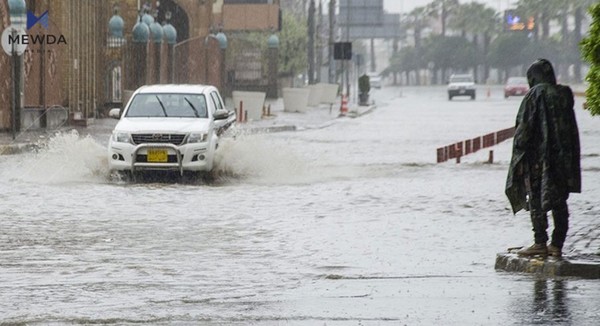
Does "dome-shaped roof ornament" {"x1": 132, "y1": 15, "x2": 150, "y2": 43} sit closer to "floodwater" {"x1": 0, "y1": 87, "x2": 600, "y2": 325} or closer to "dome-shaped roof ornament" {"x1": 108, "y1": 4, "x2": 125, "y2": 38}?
"dome-shaped roof ornament" {"x1": 108, "y1": 4, "x2": 125, "y2": 38}

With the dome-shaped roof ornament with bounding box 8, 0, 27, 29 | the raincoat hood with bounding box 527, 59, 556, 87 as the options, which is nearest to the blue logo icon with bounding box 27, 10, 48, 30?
the dome-shaped roof ornament with bounding box 8, 0, 27, 29

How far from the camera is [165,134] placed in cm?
2342

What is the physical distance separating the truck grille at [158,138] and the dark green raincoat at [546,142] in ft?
36.7

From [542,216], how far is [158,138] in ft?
37.1

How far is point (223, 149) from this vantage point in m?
24.8

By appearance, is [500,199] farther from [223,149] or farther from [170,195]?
[223,149]

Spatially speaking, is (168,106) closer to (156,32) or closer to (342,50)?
(156,32)

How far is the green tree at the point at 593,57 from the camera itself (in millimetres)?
14180

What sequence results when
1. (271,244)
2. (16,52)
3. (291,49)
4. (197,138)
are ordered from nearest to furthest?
1. (271,244)
2. (197,138)
3. (16,52)
4. (291,49)

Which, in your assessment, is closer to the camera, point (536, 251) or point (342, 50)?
point (536, 251)

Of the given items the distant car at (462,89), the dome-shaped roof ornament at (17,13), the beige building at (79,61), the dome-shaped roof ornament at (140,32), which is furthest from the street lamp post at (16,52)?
the distant car at (462,89)

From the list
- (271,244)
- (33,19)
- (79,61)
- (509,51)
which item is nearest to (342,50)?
(79,61)

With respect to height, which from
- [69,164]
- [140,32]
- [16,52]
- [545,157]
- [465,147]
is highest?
[140,32]

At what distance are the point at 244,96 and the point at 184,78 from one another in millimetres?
12692
